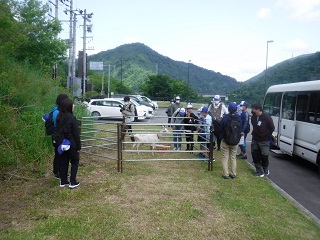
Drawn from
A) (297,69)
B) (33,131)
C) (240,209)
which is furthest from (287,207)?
(297,69)

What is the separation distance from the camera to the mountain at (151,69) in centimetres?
9681

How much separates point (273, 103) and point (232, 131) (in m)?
5.44

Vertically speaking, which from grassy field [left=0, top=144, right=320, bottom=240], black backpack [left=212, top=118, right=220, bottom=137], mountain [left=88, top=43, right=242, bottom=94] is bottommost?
grassy field [left=0, top=144, right=320, bottom=240]

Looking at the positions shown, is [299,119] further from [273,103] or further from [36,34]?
[36,34]

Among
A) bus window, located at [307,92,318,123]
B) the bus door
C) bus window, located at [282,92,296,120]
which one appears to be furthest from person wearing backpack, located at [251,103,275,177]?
bus window, located at [282,92,296,120]

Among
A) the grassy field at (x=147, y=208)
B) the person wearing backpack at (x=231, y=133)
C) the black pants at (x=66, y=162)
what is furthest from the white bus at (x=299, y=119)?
the black pants at (x=66, y=162)

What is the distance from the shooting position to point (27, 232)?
369 cm

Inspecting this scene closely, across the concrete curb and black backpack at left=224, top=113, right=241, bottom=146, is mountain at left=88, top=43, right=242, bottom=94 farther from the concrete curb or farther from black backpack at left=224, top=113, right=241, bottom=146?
the concrete curb

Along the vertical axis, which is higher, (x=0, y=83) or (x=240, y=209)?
(x=0, y=83)

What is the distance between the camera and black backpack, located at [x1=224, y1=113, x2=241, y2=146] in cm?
618

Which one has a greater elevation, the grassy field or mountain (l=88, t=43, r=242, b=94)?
mountain (l=88, t=43, r=242, b=94)

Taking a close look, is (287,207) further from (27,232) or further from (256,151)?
(27,232)

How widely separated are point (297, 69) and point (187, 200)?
1258 inches

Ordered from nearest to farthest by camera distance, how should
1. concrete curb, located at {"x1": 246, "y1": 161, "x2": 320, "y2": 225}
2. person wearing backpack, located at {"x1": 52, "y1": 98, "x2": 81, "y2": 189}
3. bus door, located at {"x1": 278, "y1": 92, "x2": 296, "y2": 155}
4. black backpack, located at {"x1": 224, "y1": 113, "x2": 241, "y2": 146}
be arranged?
concrete curb, located at {"x1": 246, "y1": 161, "x2": 320, "y2": 225} → person wearing backpack, located at {"x1": 52, "y1": 98, "x2": 81, "y2": 189} → black backpack, located at {"x1": 224, "y1": 113, "x2": 241, "y2": 146} → bus door, located at {"x1": 278, "y1": 92, "x2": 296, "y2": 155}
